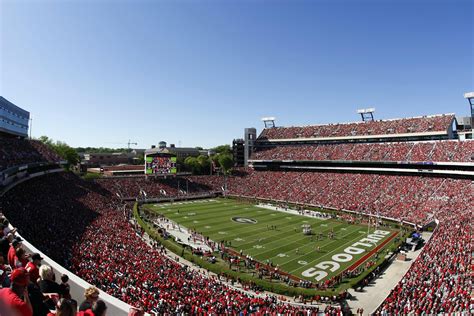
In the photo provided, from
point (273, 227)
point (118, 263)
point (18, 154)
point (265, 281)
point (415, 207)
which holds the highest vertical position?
point (18, 154)

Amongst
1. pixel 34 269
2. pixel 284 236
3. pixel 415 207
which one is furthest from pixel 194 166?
pixel 34 269

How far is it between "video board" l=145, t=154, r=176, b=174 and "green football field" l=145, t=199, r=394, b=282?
1288 centimetres

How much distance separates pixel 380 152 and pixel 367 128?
10.6 meters

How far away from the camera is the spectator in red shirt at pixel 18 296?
3248mm

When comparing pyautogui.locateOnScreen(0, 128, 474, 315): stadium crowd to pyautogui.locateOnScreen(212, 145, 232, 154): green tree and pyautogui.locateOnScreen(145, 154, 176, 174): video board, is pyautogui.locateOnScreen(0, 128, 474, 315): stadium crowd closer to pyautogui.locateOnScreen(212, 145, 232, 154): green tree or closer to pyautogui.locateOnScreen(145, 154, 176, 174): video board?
pyautogui.locateOnScreen(145, 154, 176, 174): video board

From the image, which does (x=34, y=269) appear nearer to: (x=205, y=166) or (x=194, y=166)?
(x=194, y=166)

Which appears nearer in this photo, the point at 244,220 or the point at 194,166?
the point at 244,220

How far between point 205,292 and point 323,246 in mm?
18600

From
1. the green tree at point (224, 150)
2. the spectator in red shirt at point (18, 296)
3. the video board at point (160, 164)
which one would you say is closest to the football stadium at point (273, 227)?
the video board at point (160, 164)

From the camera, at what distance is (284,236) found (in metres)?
38.9

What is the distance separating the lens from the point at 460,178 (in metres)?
48.5

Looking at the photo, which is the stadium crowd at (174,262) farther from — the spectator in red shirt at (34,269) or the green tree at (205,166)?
the green tree at (205,166)

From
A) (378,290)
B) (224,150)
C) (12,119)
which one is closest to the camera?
(378,290)

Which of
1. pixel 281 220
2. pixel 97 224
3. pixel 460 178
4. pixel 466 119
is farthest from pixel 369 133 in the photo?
pixel 97 224
